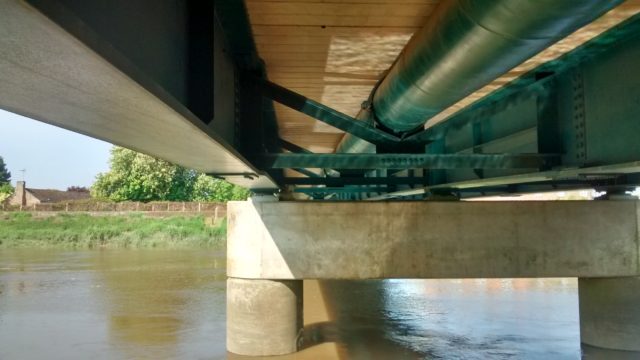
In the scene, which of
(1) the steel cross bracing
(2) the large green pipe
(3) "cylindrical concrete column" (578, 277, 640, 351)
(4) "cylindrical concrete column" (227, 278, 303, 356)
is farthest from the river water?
(2) the large green pipe

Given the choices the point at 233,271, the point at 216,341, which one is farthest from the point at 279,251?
the point at 216,341

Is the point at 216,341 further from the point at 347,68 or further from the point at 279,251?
the point at 347,68

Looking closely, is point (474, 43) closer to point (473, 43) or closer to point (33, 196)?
point (473, 43)

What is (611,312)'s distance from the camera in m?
9.64

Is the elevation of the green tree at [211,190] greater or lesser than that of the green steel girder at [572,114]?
greater

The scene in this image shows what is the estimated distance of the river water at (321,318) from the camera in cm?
1092

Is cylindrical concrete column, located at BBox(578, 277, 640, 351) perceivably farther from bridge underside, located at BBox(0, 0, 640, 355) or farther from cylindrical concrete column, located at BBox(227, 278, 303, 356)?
cylindrical concrete column, located at BBox(227, 278, 303, 356)

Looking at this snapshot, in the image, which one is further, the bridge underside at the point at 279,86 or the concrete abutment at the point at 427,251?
the concrete abutment at the point at 427,251

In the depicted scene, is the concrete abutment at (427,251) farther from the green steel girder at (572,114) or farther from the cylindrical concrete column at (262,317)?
the green steel girder at (572,114)

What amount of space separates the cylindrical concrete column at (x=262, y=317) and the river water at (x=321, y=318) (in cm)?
53

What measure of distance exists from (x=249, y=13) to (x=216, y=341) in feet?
26.2

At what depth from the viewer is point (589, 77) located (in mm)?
5508

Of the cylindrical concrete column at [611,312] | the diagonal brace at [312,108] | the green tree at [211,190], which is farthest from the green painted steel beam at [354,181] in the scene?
the green tree at [211,190]

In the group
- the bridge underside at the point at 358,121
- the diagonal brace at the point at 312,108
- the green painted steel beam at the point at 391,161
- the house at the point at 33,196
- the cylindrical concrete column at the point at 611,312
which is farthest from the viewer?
the house at the point at 33,196
